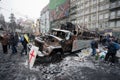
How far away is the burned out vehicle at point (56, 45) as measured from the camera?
388 inches

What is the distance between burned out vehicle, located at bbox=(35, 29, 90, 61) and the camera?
9860 mm

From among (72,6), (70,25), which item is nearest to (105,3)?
(72,6)

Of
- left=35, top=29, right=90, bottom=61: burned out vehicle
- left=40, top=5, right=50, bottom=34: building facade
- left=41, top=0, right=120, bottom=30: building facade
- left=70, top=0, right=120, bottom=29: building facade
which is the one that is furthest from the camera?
left=40, top=5, right=50, bottom=34: building facade

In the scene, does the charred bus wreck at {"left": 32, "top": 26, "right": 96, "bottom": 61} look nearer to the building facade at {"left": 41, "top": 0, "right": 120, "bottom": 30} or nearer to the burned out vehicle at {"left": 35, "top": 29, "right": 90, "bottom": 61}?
the burned out vehicle at {"left": 35, "top": 29, "right": 90, "bottom": 61}

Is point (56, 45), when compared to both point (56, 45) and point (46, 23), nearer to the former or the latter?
point (56, 45)

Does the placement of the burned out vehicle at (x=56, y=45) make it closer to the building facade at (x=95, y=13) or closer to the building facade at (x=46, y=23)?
the building facade at (x=95, y=13)

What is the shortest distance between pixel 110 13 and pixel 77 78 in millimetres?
41515

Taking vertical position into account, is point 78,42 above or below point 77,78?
above

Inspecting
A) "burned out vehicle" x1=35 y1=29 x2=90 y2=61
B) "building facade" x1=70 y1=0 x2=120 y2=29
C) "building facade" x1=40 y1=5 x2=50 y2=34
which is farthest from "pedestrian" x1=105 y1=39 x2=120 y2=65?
"building facade" x1=40 y1=5 x2=50 y2=34

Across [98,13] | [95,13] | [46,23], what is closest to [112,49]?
[98,13]

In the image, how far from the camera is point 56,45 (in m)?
10.5

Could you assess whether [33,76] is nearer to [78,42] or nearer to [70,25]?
[78,42]

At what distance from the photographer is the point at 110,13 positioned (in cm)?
4475

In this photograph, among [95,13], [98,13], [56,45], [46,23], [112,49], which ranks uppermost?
[95,13]
